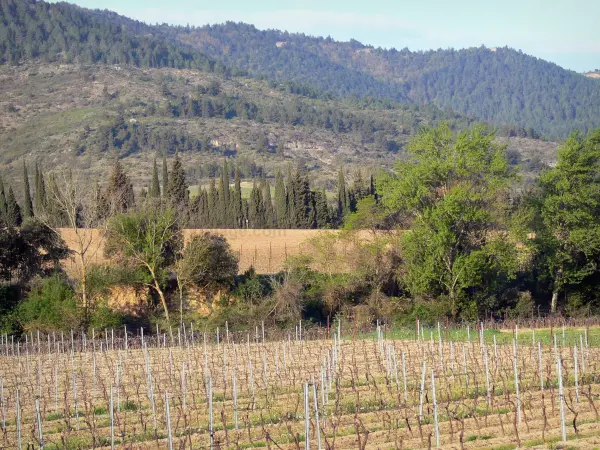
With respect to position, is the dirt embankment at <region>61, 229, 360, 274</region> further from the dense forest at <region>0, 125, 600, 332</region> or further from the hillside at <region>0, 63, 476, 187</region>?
the hillside at <region>0, 63, 476, 187</region>

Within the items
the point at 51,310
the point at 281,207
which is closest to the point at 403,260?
the point at 51,310

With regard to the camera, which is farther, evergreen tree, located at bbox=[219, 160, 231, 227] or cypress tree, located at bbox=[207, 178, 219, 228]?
cypress tree, located at bbox=[207, 178, 219, 228]

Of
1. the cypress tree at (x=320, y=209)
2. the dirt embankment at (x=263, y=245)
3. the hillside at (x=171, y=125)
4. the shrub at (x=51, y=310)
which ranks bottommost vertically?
the shrub at (x=51, y=310)

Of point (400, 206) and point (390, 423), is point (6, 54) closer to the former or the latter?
point (400, 206)

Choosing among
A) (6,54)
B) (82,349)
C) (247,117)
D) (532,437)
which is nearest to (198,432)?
(532,437)

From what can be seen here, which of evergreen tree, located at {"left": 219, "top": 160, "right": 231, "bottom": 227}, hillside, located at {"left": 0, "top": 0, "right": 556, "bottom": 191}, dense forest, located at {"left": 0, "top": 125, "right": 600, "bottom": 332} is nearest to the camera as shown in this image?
dense forest, located at {"left": 0, "top": 125, "right": 600, "bottom": 332}

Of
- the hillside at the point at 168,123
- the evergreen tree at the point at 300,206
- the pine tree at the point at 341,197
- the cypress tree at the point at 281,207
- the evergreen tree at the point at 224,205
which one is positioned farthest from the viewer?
the hillside at the point at 168,123

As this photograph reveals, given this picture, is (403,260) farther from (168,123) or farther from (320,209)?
(168,123)

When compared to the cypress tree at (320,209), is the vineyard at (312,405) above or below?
below

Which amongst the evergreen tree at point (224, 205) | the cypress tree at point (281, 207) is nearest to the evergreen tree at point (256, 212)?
the cypress tree at point (281, 207)

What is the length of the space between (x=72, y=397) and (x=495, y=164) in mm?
23425

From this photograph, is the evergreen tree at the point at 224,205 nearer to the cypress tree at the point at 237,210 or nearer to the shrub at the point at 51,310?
the cypress tree at the point at 237,210

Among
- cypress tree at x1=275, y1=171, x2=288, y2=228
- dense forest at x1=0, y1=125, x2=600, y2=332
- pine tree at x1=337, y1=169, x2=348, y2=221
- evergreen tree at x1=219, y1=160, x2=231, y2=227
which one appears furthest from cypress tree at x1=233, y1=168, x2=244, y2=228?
dense forest at x1=0, y1=125, x2=600, y2=332

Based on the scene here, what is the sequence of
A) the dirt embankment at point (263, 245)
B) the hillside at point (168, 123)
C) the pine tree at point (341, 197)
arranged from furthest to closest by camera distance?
1. the hillside at point (168, 123)
2. the pine tree at point (341, 197)
3. the dirt embankment at point (263, 245)
